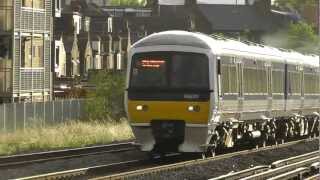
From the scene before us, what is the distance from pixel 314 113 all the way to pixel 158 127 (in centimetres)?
1540

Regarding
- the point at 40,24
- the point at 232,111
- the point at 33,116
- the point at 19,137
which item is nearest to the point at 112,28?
the point at 40,24

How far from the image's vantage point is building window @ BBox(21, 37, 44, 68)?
144 feet

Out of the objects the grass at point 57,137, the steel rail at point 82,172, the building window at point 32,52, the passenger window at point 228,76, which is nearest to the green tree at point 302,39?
the building window at point 32,52

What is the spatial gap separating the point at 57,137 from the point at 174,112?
10.3 m

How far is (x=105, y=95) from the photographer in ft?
128

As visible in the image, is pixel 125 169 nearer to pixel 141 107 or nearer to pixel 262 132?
pixel 141 107

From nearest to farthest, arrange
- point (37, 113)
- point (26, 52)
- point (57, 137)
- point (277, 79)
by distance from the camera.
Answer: point (277, 79)
point (57, 137)
point (37, 113)
point (26, 52)

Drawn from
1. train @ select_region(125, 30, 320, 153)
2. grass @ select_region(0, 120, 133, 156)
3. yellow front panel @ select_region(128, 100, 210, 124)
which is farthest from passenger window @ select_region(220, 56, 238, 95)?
grass @ select_region(0, 120, 133, 156)

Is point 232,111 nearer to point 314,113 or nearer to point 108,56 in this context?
point 314,113

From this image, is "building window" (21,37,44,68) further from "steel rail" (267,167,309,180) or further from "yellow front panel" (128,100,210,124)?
"steel rail" (267,167,309,180)

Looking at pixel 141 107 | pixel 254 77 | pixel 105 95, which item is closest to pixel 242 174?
pixel 141 107

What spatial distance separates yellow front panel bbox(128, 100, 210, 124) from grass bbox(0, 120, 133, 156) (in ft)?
20.9

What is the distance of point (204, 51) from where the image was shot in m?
19.5

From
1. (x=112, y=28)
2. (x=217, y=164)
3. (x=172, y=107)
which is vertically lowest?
(x=217, y=164)
